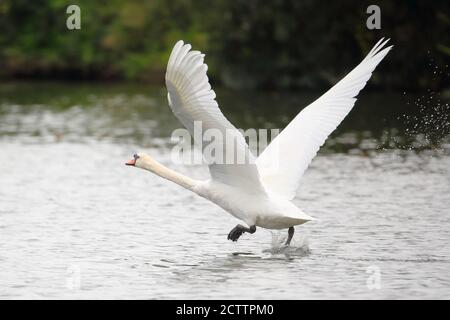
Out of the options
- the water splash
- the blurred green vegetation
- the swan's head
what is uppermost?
the blurred green vegetation

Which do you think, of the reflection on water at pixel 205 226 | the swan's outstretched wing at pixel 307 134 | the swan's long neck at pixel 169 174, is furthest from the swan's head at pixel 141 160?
the swan's outstretched wing at pixel 307 134

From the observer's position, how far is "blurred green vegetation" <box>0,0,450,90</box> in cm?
3712

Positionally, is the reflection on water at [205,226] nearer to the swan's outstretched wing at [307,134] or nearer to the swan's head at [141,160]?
the swan's outstretched wing at [307,134]

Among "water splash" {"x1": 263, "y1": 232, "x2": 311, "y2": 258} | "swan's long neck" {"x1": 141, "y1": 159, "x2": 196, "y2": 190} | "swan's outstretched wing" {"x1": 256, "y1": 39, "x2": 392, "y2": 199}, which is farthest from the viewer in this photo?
"swan's outstretched wing" {"x1": 256, "y1": 39, "x2": 392, "y2": 199}

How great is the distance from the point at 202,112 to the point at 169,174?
2.08m

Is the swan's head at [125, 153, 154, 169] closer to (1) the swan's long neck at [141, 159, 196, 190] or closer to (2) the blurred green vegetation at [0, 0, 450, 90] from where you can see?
(1) the swan's long neck at [141, 159, 196, 190]

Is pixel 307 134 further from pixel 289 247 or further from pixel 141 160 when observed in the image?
pixel 141 160

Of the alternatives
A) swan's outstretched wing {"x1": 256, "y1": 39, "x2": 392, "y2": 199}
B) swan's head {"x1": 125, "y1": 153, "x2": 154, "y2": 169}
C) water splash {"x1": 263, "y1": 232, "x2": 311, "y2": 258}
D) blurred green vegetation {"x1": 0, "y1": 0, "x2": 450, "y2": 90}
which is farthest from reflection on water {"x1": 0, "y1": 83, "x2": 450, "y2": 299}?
blurred green vegetation {"x1": 0, "y1": 0, "x2": 450, "y2": 90}

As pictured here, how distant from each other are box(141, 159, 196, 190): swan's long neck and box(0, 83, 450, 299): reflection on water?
0.82 metres

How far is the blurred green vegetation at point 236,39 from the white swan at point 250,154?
47.8 ft

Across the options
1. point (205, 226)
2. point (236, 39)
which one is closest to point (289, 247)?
point (205, 226)

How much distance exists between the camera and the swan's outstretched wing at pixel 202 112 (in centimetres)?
987

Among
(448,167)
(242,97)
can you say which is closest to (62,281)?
(448,167)

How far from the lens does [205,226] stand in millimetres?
14086
